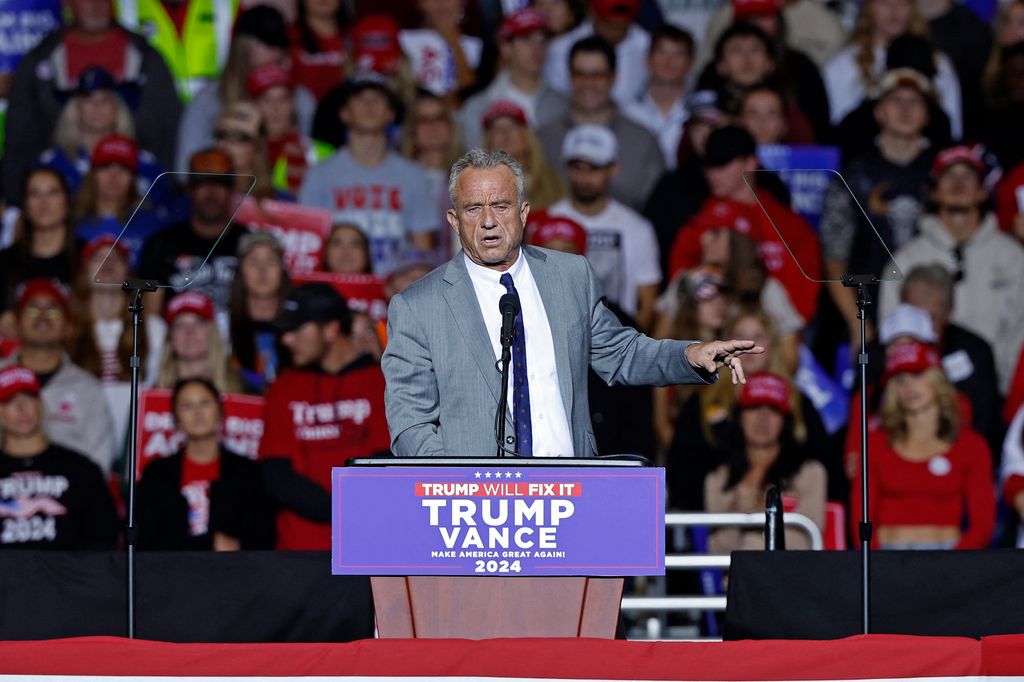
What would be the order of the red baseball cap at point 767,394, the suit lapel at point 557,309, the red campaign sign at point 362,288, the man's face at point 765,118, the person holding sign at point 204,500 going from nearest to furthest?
1. the suit lapel at point 557,309
2. the person holding sign at point 204,500
3. the red baseball cap at point 767,394
4. the red campaign sign at point 362,288
5. the man's face at point 765,118

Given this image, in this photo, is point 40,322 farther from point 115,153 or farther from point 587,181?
point 587,181

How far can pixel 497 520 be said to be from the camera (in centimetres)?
370

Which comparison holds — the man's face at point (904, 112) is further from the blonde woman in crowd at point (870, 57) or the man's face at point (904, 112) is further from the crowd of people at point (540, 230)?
the blonde woman in crowd at point (870, 57)

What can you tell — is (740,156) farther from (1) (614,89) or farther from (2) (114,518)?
(2) (114,518)

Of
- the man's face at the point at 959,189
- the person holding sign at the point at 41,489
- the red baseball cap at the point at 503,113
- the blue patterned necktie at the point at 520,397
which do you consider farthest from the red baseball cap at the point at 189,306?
the blue patterned necktie at the point at 520,397

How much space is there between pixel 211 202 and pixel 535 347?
3.17 metres

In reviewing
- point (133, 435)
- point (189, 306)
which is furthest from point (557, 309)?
point (189, 306)

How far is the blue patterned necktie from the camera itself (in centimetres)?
409

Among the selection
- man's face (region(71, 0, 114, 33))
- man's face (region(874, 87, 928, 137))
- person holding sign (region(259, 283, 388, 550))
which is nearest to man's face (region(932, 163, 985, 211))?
man's face (region(874, 87, 928, 137))

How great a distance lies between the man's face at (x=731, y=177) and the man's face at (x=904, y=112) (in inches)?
29.9

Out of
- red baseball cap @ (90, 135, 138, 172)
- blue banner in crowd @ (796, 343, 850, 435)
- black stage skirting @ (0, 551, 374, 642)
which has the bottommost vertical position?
black stage skirting @ (0, 551, 374, 642)

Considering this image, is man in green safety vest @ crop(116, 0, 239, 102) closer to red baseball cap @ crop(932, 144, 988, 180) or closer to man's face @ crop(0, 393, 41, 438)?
man's face @ crop(0, 393, 41, 438)

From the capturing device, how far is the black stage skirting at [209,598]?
5266mm

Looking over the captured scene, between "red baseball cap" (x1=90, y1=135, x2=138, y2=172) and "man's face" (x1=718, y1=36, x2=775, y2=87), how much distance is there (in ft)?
10.1
